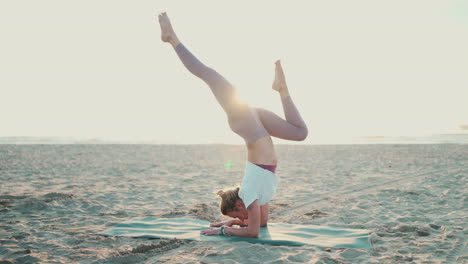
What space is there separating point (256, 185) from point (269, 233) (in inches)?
24.1

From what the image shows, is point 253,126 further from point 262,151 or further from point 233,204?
point 233,204

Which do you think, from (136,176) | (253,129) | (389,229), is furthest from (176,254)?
(136,176)

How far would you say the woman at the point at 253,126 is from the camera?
3762 mm

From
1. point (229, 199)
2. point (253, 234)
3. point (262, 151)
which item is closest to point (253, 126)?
point (262, 151)

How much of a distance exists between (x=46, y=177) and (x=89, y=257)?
5772mm

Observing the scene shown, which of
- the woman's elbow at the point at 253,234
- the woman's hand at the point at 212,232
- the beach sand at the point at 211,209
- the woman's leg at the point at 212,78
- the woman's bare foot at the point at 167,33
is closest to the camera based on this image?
the beach sand at the point at 211,209

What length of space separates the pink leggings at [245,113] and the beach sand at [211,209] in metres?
1.15

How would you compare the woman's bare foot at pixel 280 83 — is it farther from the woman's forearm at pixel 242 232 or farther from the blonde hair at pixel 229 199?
the woman's forearm at pixel 242 232

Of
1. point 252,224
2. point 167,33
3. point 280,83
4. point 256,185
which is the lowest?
point 252,224

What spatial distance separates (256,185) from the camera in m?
3.99

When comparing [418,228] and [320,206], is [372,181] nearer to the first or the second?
[320,206]

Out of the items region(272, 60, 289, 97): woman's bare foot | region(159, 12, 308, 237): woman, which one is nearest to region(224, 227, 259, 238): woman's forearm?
region(159, 12, 308, 237): woman

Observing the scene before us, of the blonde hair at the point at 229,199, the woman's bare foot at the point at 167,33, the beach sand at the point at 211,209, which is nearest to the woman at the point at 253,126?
the woman's bare foot at the point at 167,33

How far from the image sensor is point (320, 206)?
5.86 m
